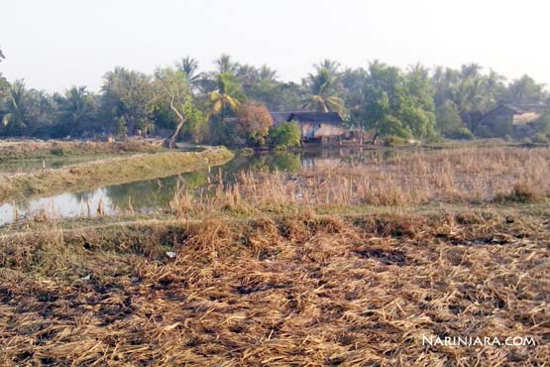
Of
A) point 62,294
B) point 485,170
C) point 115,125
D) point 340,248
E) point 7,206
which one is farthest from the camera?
point 115,125

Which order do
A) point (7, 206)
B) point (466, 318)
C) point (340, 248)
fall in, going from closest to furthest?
point (466, 318) → point (340, 248) → point (7, 206)

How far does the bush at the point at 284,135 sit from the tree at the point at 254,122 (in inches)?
20.5

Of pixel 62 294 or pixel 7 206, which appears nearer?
pixel 62 294

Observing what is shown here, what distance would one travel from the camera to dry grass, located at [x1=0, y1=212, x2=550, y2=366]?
3.46 m

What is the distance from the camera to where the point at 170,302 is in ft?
14.6

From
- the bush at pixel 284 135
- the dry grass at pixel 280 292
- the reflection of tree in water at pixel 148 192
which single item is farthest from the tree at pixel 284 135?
the dry grass at pixel 280 292

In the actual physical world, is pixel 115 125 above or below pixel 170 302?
above

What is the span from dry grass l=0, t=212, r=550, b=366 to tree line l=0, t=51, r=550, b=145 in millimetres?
22678

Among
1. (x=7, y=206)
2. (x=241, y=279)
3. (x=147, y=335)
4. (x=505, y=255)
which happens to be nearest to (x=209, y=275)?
(x=241, y=279)

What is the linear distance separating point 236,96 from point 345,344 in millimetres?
30891

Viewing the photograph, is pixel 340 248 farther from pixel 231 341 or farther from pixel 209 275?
pixel 231 341

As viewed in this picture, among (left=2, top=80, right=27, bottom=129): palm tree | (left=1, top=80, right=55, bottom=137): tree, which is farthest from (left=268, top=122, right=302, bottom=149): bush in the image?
(left=2, top=80, right=27, bottom=129): palm tree

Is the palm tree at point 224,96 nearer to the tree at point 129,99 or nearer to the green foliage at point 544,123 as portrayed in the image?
the tree at point 129,99

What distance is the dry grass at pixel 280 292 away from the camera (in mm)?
3461
